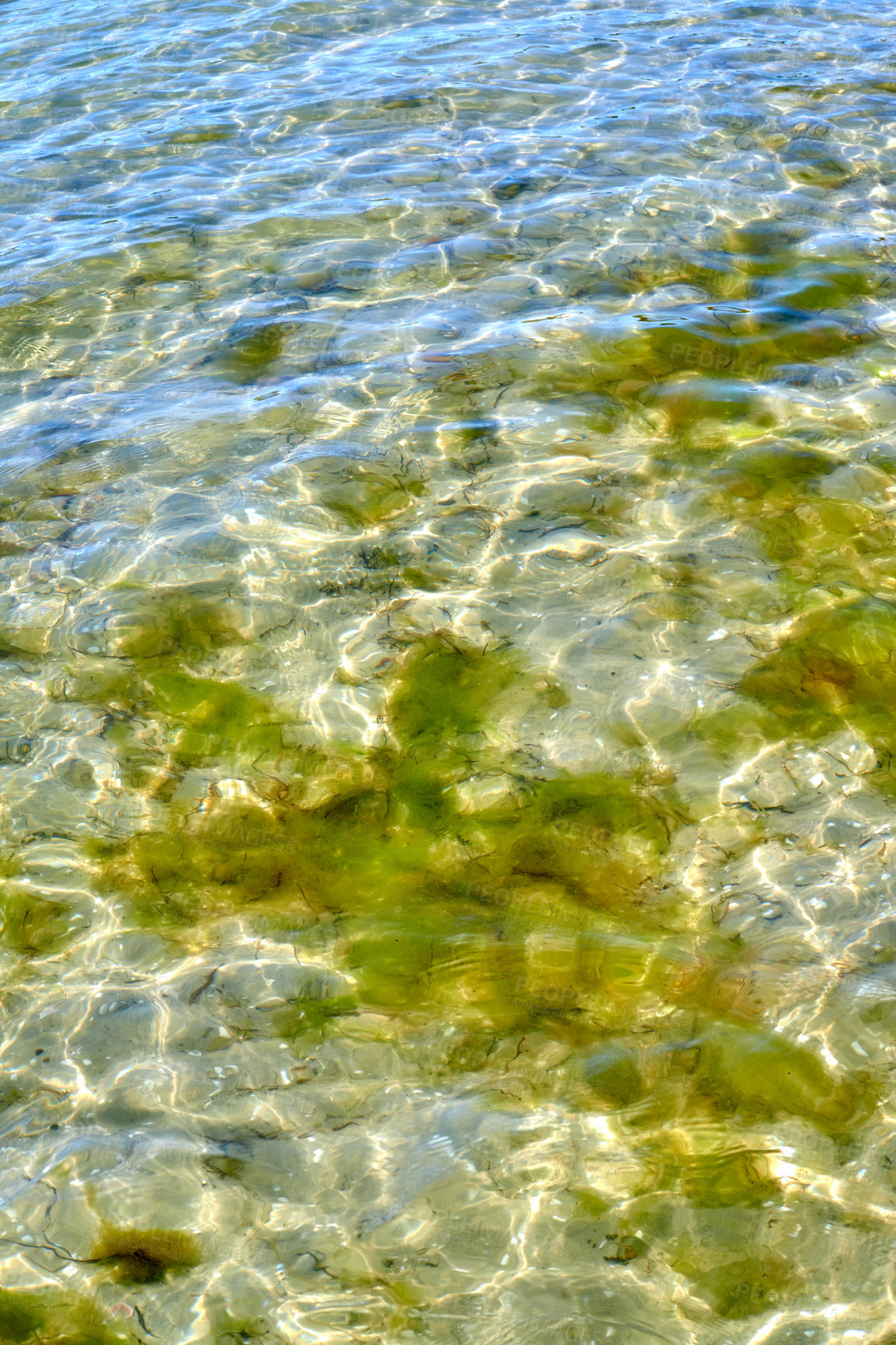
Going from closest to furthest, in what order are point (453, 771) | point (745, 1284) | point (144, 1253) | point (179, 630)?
point (745, 1284) < point (144, 1253) < point (453, 771) < point (179, 630)

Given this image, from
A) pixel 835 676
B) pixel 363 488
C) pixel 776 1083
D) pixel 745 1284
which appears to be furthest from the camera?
pixel 363 488

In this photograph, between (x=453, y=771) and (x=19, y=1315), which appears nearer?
(x=19, y=1315)

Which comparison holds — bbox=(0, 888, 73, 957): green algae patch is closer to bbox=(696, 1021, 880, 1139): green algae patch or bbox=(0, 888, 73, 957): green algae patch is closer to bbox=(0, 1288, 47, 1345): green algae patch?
bbox=(0, 1288, 47, 1345): green algae patch

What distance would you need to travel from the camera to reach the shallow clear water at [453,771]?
9.73 feet

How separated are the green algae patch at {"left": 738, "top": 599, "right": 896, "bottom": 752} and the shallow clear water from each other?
19mm

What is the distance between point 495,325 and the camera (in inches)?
275

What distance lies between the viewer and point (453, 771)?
4227 mm

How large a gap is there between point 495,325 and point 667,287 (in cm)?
133

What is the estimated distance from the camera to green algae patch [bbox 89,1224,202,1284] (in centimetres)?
293

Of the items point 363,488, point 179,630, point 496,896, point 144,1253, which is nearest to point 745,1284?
point 496,896

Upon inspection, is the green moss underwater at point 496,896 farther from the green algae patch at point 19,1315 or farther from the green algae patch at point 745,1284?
the green algae patch at point 19,1315

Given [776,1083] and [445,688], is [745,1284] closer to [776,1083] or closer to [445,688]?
[776,1083]

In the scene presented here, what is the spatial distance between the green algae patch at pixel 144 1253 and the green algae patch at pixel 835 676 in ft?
9.41

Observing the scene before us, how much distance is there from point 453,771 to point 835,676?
1682 millimetres
